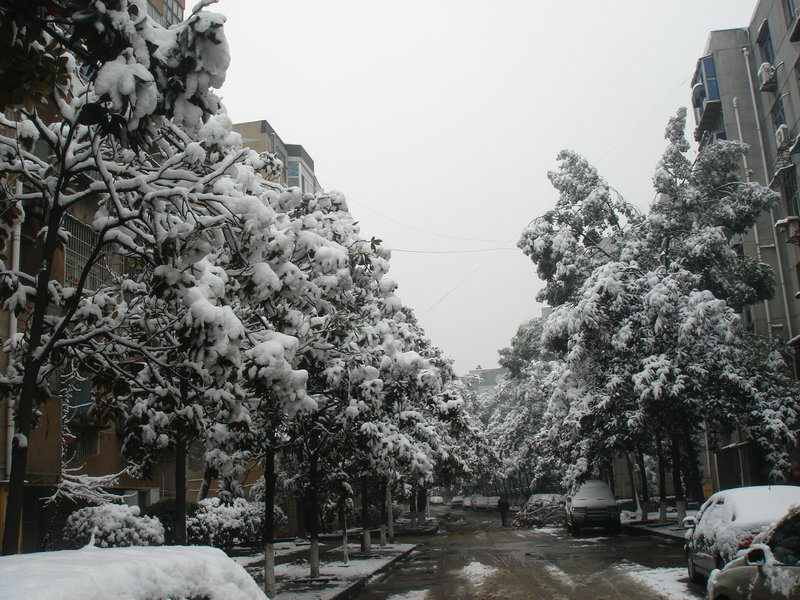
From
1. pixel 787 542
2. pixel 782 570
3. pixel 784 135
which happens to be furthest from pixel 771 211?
pixel 782 570

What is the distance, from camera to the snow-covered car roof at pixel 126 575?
3.05 meters

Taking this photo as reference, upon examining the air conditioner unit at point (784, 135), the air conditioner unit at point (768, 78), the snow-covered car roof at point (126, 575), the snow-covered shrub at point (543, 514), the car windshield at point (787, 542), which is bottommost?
the snow-covered shrub at point (543, 514)

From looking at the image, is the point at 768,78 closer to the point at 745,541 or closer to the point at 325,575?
the point at 745,541

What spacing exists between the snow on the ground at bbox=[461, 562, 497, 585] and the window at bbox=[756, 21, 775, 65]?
22856 mm

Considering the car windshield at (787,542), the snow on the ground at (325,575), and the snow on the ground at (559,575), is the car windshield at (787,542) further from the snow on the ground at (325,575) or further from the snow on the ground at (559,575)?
the snow on the ground at (325,575)

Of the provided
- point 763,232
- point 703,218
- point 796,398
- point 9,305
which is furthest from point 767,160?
point 9,305

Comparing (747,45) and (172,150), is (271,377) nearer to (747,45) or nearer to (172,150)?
(172,150)

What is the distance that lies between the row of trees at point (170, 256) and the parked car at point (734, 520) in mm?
5995

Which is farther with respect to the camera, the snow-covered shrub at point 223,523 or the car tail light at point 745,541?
the snow-covered shrub at point 223,523

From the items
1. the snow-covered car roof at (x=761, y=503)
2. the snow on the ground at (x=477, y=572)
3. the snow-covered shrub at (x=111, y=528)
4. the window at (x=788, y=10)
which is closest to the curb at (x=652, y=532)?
the snow on the ground at (x=477, y=572)

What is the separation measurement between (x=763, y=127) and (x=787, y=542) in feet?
100

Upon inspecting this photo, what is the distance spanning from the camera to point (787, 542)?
651 cm

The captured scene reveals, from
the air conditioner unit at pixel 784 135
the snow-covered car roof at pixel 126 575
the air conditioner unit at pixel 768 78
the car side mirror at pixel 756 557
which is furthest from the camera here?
the air conditioner unit at pixel 768 78

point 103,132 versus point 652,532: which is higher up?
point 103,132
